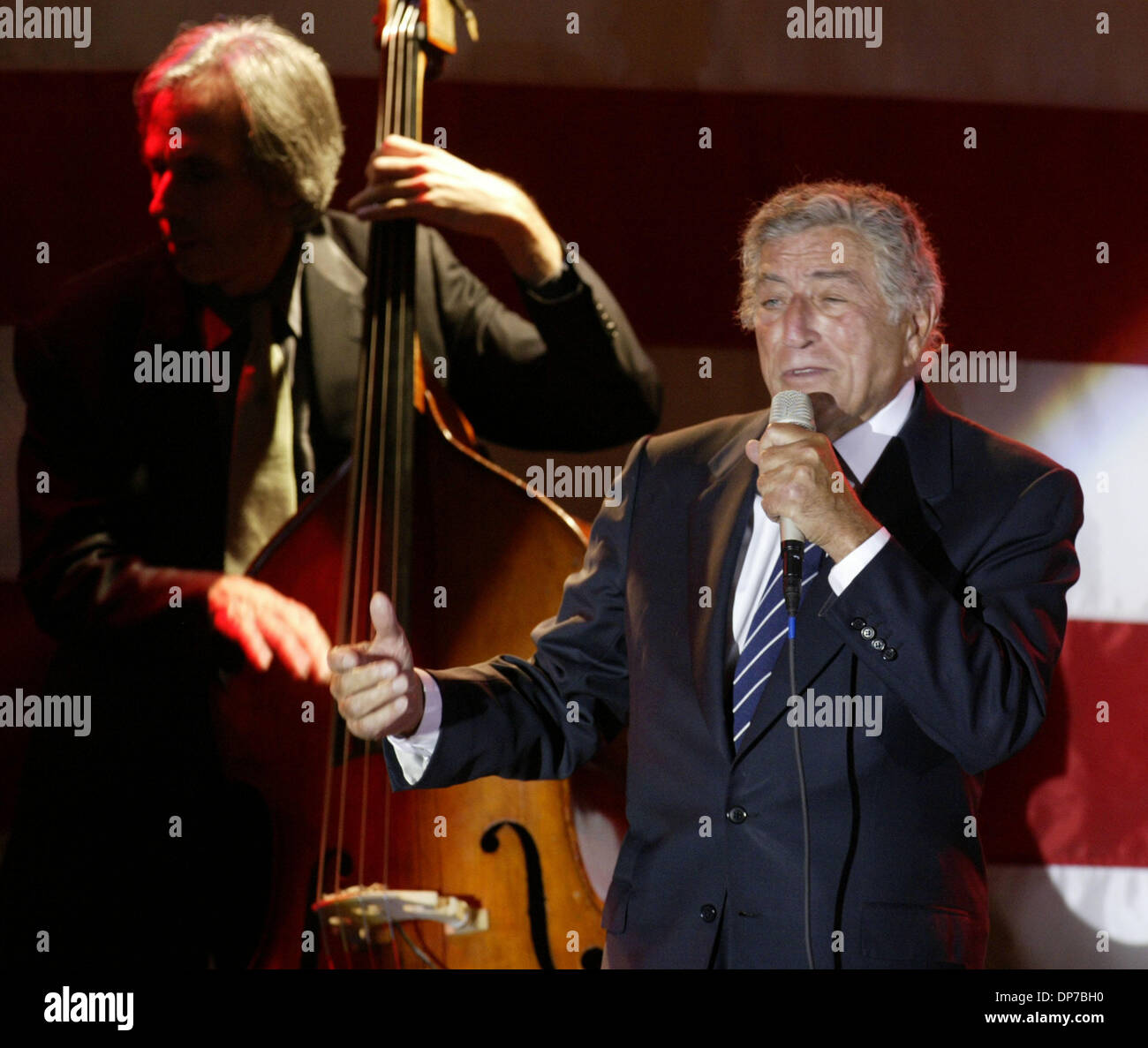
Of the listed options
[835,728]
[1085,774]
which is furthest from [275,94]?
[1085,774]

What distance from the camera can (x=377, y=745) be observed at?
1.89 meters

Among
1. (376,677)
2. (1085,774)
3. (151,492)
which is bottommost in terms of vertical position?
(1085,774)

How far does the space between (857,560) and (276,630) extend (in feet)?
3.44

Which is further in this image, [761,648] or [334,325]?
[334,325]

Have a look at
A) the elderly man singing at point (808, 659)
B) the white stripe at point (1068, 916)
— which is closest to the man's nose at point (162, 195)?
the elderly man singing at point (808, 659)

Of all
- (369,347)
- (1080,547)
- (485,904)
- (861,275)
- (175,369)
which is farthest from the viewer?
(1080,547)

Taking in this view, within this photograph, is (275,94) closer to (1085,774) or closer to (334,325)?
(334,325)

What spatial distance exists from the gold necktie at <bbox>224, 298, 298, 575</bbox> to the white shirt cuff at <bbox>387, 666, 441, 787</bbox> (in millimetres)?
799

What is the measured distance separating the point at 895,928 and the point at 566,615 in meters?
0.57

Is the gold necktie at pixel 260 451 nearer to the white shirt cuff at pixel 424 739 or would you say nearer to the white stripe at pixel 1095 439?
the white shirt cuff at pixel 424 739

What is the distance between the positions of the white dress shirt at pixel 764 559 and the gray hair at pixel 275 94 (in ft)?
3.80

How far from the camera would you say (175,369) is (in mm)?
2236

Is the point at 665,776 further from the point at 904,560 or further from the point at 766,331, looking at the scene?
the point at 766,331
